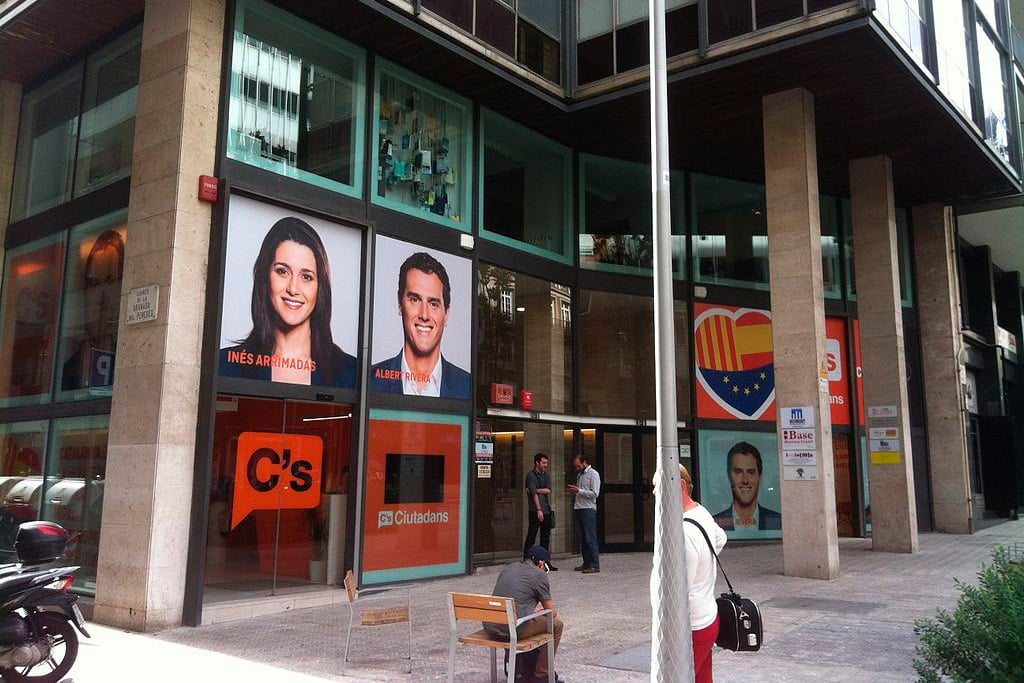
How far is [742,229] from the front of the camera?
1873 centimetres

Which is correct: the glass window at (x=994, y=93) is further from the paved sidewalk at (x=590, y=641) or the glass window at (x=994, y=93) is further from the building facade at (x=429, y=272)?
the paved sidewalk at (x=590, y=641)

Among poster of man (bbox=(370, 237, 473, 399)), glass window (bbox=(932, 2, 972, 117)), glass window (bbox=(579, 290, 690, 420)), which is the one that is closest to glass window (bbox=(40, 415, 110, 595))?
poster of man (bbox=(370, 237, 473, 399))

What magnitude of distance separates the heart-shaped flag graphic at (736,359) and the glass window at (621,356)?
0.47 metres

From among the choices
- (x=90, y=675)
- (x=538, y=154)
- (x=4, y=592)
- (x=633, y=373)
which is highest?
(x=538, y=154)

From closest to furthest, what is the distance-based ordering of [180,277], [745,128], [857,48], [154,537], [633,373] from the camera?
[154,537] → [180,277] → [857,48] → [745,128] → [633,373]

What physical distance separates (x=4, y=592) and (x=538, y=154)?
472 inches

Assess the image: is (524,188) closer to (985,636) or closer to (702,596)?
(702,596)

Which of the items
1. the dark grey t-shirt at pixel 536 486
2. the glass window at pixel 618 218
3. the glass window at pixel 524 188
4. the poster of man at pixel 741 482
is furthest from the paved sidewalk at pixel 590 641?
the glass window at pixel 618 218

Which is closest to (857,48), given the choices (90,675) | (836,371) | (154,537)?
(836,371)

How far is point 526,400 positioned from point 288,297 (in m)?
5.33

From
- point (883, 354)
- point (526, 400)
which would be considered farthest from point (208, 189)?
point (883, 354)

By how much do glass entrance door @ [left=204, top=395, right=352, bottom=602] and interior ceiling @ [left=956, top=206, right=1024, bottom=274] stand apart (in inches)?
755

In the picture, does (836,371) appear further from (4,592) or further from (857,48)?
(4,592)

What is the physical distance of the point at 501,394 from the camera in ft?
46.9
